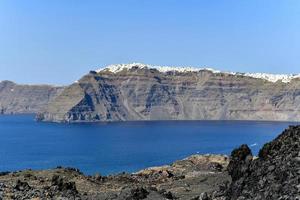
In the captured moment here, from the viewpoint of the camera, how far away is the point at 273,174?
48.0ft

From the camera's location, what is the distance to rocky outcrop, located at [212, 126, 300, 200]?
13883mm

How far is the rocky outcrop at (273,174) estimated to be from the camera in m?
13.9

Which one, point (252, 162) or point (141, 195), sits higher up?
point (252, 162)

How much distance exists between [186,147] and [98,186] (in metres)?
149

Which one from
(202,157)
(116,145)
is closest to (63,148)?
(116,145)

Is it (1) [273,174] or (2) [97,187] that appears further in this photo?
(2) [97,187]

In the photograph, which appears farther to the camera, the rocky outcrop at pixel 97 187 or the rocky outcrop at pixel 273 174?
the rocky outcrop at pixel 97 187

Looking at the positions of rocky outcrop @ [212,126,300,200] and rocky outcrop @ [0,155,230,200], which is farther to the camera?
rocky outcrop @ [0,155,230,200]

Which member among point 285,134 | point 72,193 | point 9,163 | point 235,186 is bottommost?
point 9,163

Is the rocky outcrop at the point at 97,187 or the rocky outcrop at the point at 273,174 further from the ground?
the rocky outcrop at the point at 273,174

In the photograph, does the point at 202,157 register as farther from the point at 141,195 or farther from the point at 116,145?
the point at 116,145

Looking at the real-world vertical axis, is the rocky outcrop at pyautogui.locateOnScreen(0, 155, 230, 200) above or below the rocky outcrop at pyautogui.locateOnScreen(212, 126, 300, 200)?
below

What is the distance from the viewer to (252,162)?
1634 cm

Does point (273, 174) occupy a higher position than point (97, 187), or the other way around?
point (273, 174)
